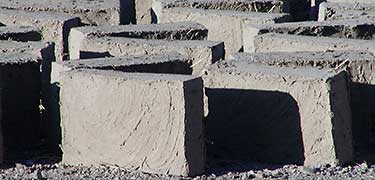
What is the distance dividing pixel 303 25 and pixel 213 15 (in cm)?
80

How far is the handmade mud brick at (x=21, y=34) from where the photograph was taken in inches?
283

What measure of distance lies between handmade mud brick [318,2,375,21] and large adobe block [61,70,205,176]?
8.42 ft

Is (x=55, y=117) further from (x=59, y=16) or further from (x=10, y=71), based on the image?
(x=59, y=16)

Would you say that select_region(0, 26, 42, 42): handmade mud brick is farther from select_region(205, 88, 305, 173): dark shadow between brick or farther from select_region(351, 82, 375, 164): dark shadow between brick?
select_region(351, 82, 375, 164): dark shadow between brick

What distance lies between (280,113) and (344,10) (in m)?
2.37

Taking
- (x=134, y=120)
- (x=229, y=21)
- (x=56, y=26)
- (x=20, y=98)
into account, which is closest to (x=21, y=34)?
(x=56, y=26)

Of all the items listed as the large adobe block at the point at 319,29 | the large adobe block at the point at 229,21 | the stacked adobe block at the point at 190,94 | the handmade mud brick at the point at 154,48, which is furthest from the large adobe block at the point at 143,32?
the large adobe block at the point at 229,21

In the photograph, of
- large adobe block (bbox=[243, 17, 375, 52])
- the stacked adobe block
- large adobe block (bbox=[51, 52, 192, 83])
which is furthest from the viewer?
large adobe block (bbox=[243, 17, 375, 52])

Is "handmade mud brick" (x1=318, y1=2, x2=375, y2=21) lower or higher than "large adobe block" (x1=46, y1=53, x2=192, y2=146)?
higher

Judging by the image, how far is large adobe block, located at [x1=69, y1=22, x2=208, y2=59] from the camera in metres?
7.20

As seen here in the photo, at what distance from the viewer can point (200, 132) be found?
225 inches

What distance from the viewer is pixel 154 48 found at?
6.80 m

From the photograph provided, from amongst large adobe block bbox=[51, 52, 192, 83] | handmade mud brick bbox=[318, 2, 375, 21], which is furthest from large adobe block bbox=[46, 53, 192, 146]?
handmade mud brick bbox=[318, 2, 375, 21]

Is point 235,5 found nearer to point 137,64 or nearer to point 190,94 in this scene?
point 137,64
